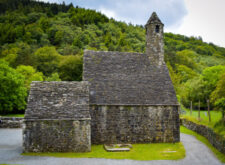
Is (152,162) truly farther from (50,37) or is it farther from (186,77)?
(50,37)

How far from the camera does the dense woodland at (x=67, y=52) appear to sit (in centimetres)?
3747

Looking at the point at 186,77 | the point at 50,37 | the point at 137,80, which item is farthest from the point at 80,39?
the point at 137,80

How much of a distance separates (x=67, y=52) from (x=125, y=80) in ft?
162

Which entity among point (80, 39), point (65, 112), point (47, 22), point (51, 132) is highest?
point (47, 22)

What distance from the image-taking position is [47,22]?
91875 mm

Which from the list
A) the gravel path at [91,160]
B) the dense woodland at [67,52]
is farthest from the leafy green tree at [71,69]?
the gravel path at [91,160]

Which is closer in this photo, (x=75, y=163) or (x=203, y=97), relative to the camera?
(x=75, y=163)

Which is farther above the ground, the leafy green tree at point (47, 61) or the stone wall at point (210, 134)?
the leafy green tree at point (47, 61)

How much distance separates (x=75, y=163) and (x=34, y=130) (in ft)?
13.7

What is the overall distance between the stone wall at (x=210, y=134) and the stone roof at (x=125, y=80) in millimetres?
4030

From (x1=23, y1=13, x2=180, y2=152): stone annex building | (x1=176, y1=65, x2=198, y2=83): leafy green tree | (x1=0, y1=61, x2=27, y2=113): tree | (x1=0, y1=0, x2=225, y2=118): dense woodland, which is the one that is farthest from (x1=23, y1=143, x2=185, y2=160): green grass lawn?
(x1=176, y1=65, x2=198, y2=83): leafy green tree

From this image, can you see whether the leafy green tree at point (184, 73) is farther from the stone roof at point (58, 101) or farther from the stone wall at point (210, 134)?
the stone roof at point (58, 101)

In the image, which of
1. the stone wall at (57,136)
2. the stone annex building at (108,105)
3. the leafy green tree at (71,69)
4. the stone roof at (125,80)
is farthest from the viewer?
the leafy green tree at (71,69)

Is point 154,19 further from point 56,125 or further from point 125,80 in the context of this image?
point 56,125
